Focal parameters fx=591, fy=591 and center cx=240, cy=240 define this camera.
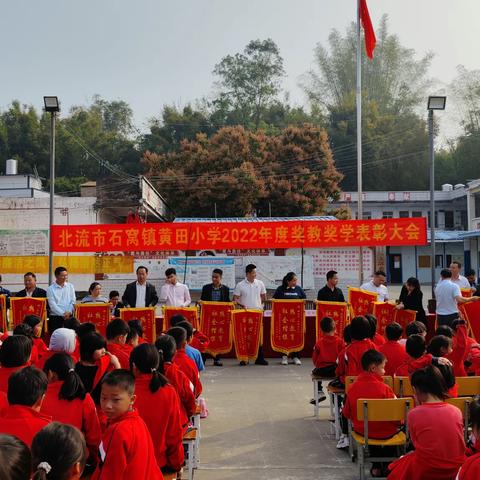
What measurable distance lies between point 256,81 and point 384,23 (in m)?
12.7

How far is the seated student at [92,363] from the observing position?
169 inches

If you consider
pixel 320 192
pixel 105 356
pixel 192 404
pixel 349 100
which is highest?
pixel 349 100

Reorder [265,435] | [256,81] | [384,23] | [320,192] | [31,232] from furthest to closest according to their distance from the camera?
1. [384,23]
2. [256,81]
3. [320,192]
4. [31,232]
5. [265,435]

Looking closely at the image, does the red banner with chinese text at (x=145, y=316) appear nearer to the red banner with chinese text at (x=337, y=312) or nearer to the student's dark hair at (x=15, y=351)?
the red banner with chinese text at (x=337, y=312)

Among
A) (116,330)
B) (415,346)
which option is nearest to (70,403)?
(116,330)

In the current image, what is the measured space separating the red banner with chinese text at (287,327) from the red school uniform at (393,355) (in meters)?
4.56

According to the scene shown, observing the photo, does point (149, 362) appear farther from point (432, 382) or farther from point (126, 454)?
point (432, 382)

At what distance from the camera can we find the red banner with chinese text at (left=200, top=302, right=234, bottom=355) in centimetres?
1080

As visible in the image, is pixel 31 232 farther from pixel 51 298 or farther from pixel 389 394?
pixel 389 394

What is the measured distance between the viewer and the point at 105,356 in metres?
4.55

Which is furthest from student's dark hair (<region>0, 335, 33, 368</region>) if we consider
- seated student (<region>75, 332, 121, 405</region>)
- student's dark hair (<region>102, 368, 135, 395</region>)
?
student's dark hair (<region>102, 368, 135, 395</region>)

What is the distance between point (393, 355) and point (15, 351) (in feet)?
12.3

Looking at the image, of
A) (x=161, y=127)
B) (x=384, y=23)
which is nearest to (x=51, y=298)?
(x=161, y=127)

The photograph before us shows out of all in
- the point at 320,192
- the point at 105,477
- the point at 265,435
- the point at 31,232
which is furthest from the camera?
the point at 320,192
